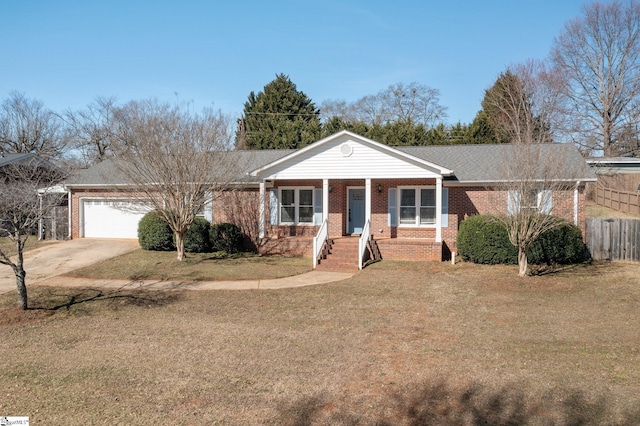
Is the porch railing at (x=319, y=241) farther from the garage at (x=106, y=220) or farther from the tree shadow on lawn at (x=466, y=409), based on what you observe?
the tree shadow on lawn at (x=466, y=409)

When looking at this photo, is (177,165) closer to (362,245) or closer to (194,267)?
(194,267)

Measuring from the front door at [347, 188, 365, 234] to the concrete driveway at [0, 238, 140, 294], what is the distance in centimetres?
924

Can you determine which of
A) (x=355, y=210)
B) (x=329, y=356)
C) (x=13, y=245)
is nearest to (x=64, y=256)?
(x=13, y=245)

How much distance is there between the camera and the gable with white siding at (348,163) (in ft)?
57.8

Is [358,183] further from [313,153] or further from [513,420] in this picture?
[513,420]

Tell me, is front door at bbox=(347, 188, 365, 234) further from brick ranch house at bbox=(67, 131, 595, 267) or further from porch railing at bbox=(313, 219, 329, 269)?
porch railing at bbox=(313, 219, 329, 269)

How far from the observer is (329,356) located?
7.61 meters

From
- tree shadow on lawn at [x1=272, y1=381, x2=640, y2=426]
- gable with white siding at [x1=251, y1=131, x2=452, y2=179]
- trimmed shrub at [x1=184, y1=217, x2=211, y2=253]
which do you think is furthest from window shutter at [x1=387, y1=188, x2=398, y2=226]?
tree shadow on lawn at [x1=272, y1=381, x2=640, y2=426]

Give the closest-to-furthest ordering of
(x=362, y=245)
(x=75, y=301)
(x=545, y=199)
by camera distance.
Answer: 1. (x=75, y=301)
2. (x=545, y=199)
3. (x=362, y=245)

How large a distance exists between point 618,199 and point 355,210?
18843 mm

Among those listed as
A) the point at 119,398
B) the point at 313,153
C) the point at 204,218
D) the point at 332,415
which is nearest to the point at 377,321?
the point at 332,415

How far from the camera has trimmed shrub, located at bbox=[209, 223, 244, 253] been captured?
19.2 metres

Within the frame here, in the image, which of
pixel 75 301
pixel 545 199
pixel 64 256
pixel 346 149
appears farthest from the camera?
pixel 346 149

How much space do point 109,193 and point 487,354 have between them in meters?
19.6
